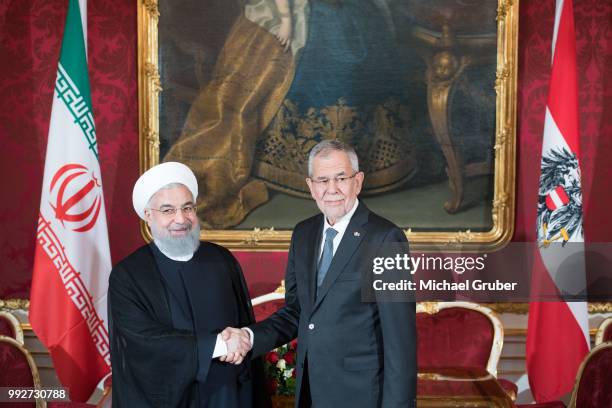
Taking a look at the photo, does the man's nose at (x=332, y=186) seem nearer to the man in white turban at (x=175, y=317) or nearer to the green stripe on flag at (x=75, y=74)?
the man in white turban at (x=175, y=317)

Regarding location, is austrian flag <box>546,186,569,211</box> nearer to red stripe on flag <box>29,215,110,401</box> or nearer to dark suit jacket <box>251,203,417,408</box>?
dark suit jacket <box>251,203,417,408</box>

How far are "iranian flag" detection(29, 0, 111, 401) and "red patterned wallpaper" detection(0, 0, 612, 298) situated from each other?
44 centimetres

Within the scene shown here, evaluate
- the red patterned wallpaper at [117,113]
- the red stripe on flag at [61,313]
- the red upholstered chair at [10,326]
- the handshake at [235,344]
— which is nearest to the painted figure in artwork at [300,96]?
the red patterned wallpaper at [117,113]

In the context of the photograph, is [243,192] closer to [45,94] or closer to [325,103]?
[325,103]

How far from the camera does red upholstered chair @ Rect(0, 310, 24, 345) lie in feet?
12.9

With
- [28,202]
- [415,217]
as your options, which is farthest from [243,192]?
[28,202]

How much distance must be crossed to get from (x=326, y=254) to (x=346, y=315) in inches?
10.4

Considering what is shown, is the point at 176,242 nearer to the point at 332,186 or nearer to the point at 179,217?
the point at 179,217

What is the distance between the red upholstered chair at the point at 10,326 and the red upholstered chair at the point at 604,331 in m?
3.31

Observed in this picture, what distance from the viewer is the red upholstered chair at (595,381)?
11.0ft

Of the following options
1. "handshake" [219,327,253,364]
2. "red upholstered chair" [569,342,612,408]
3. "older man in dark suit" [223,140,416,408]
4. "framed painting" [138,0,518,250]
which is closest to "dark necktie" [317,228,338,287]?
"older man in dark suit" [223,140,416,408]

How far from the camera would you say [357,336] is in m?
2.50

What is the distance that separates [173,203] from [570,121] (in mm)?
2671

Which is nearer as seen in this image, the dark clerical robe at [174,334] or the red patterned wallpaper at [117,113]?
the dark clerical robe at [174,334]
